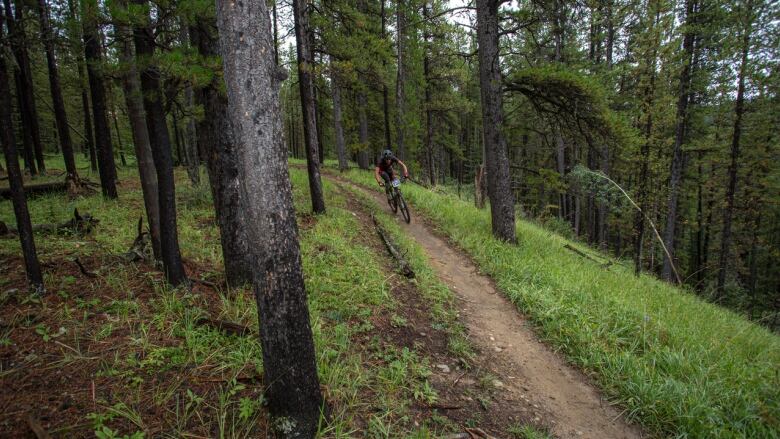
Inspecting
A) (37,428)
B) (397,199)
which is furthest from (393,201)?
(37,428)

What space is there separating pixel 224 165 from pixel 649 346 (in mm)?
6990

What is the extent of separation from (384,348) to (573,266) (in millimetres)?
6170

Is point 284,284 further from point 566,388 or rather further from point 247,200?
point 566,388

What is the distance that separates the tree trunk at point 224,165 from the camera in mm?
5070

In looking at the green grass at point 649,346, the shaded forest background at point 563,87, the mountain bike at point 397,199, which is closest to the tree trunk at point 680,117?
the shaded forest background at point 563,87

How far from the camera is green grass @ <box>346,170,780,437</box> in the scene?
160 inches

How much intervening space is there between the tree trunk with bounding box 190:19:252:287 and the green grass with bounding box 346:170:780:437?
5.05 m

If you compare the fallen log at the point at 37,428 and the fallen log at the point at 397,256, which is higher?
the fallen log at the point at 37,428

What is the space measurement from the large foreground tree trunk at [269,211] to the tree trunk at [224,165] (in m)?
2.39

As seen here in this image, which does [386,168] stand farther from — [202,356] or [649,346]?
[202,356]

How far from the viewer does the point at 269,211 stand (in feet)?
8.88

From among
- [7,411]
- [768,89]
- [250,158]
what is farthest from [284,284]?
[768,89]

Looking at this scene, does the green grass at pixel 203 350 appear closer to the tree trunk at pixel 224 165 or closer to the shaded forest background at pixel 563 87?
the tree trunk at pixel 224 165

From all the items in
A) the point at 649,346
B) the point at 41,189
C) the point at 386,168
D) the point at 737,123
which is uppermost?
the point at 737,123
